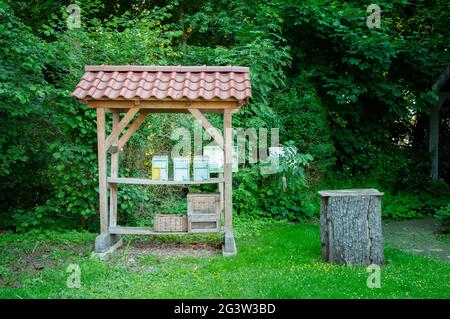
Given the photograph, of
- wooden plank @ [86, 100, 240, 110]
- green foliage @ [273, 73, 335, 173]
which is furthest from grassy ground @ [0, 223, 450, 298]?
green foliage @ [273, 73, 335, 173]

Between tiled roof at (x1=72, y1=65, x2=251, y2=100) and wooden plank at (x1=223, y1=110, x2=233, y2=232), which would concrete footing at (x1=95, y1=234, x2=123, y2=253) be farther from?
tiled roof at (x1=72, y1=65, x2=251, y2=100)

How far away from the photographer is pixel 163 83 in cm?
698

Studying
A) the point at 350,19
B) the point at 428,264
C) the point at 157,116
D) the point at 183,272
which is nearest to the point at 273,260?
the point at 183,272

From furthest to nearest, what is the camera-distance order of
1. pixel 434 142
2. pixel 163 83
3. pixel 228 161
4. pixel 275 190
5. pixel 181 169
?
pixel 434 142, pixel 275 190, pixel 181 169, pixel 228 161, pixel 163 83

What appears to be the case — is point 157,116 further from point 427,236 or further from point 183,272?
point 427,236

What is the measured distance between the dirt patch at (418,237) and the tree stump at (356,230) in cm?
145

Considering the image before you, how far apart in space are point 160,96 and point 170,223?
1.96 meters

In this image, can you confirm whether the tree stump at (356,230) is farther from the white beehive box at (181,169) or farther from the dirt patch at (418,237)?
the white beehive box at (181,169)

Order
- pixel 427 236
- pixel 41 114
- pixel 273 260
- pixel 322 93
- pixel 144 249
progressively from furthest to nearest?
pixel 322 93, pixel 427 236, pixel 41 114, pixel 144 249, pixel 273 260

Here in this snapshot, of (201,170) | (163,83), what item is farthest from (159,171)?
(163,83)

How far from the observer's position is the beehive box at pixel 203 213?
23.8 ft

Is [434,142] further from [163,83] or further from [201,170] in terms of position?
[163,83]

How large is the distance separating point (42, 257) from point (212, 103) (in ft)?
11.0

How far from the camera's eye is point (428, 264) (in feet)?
21.1
